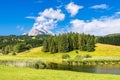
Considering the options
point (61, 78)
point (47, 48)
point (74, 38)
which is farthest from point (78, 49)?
point (61, 78)

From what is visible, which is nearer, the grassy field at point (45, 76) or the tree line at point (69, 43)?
the grassy field at point (45, 76)

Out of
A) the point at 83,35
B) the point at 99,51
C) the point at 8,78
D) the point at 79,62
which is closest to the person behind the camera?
the point at 8,78

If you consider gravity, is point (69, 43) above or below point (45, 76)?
above

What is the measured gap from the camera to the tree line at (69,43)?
163875mm

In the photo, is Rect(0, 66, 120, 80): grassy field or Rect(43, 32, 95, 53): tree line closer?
Rect(0, 66, 120, 80): grassy field

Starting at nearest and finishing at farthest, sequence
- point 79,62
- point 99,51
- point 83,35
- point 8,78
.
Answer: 1. point 8,78
2. point 79,62
3. point 99,51
4. point 83,35

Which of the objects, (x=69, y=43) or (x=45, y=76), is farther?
(x=69, y=43)

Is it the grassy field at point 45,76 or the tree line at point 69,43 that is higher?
the tree line at point 69,43

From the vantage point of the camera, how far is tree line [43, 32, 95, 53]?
164 metres

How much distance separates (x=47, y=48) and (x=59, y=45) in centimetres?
1087

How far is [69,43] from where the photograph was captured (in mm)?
168500

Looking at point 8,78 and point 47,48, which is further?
point 47,48

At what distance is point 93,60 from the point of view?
110438 millimetres

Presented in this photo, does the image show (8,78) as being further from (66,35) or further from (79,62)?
(66,35)
